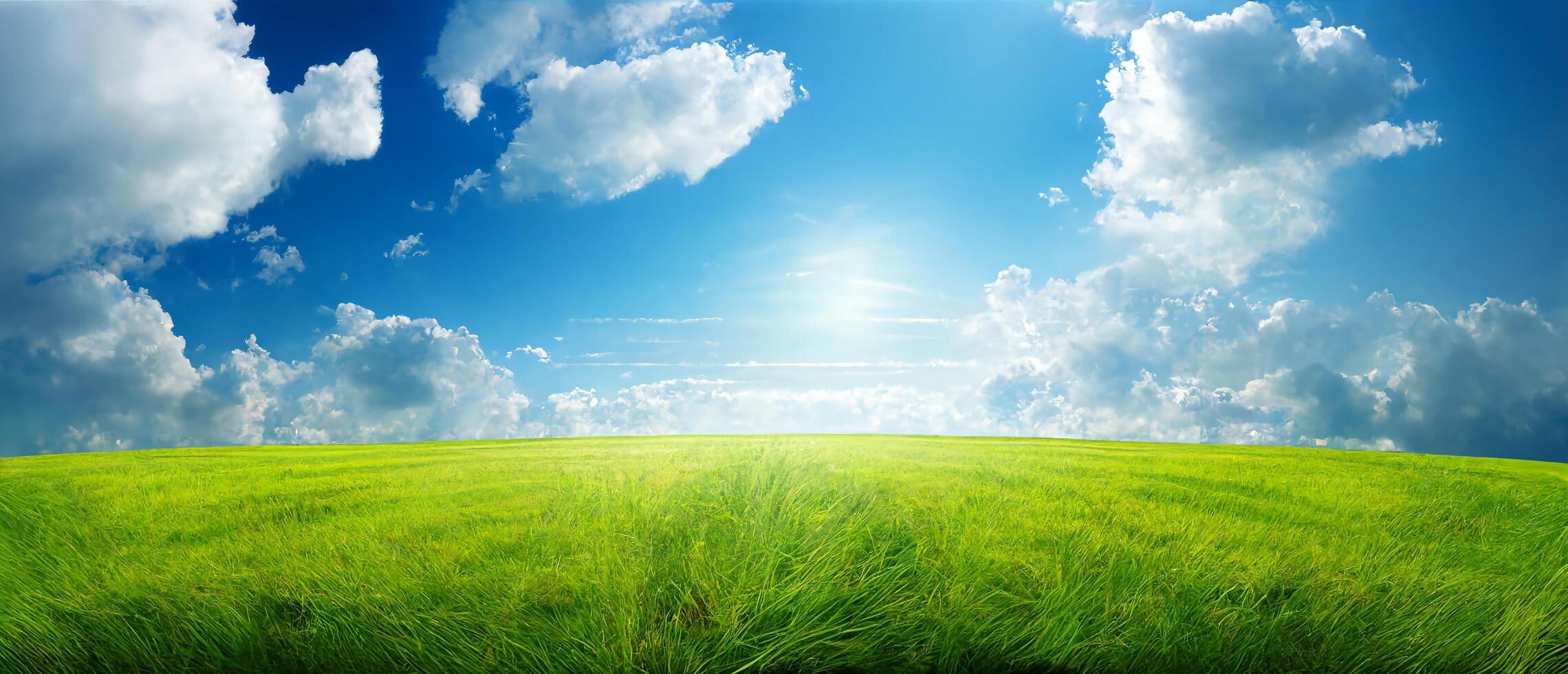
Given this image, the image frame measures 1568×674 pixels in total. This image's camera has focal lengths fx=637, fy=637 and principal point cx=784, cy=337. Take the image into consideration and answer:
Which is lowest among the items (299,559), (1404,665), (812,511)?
(1404,665)

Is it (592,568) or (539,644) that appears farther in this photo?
(592,568)

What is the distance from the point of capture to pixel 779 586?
2.51 m

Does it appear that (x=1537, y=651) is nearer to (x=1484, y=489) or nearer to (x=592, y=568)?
(x=592, y=568)

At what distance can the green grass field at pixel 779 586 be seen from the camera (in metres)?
2.45

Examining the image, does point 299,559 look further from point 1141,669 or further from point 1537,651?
point 1537,651

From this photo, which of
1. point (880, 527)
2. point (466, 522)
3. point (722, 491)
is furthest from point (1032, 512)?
point (466, 522)

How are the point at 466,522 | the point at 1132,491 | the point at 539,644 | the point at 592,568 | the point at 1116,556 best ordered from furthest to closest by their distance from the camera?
1. the point at 1132,491
2. the point at 466,522
3. the point at 1116,556
4. the point at 592,568
5. the point at 539,644

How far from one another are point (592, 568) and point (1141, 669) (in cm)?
230

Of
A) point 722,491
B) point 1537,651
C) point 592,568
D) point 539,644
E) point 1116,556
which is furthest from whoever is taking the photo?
point 722,491

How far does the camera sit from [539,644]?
2393mm

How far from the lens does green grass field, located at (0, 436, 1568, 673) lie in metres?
2.45

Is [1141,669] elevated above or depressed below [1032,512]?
below

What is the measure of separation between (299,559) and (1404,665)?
506cm

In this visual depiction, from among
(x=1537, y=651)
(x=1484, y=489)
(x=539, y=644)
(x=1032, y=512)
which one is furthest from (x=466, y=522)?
(x=1484, y=489)
